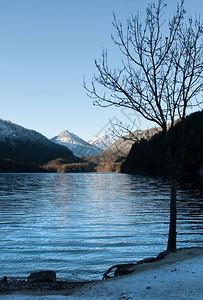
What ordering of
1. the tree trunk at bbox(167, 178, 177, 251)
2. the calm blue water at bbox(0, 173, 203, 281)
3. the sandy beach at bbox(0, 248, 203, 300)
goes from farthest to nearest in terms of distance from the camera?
the calm blue water at bbox(0, 173, 203, 281) < the tree trunk at bbox(167, 178, 177, 251) < the sandy beach at bbox(0, 248, 203, 300)

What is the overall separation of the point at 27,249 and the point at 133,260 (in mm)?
7183

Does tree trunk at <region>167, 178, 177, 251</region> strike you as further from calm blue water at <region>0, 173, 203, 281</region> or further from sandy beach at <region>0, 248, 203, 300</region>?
sandy beach at <region>0, 248, 203, 300</region>

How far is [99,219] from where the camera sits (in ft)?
101

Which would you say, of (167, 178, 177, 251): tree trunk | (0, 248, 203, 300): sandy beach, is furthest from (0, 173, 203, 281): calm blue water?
(0, 248, 203, 300): sandy beach

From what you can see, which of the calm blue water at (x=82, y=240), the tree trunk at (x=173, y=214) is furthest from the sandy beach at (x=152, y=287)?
the calm blue water at (x=82, y=240)

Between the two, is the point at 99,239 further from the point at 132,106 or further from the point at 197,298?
the point at 197,298

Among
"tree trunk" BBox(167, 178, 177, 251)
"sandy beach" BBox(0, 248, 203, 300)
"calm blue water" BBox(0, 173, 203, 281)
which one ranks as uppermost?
"tree trunk" BBox(167, 178, 177, 251)

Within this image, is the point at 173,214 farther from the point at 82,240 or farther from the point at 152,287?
the point at 82,240

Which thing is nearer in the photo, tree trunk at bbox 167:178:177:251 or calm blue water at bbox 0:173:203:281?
tree trunk at bbox 167:178:177:251

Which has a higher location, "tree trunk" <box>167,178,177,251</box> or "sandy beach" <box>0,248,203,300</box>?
"tree trunk" <box>167,178,177,251</box>

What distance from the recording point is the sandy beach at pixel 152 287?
26.3 ft

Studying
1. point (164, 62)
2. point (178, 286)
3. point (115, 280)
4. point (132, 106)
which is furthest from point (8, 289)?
point (164, 62)

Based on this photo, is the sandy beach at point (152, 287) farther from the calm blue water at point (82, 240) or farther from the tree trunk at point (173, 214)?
the calm blue water at point (82, 240)

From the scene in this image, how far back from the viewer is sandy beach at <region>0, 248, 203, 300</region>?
801cm
